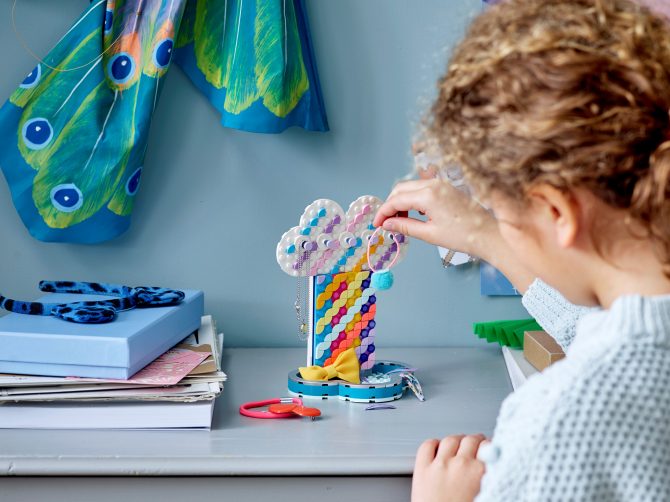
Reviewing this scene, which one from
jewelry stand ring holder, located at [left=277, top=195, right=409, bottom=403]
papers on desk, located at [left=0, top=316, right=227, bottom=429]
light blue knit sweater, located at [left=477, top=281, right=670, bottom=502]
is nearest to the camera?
light blue knit sweater, located at [left=477, top=281, right=670, bottom=502]

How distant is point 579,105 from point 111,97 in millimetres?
817

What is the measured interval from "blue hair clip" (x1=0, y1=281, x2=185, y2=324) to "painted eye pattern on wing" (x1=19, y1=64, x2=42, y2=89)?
0.28m

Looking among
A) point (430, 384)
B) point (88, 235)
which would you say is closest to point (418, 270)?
point (430, 384)

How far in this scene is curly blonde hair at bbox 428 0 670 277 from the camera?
0.58 metres

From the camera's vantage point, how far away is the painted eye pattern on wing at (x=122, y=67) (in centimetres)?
122

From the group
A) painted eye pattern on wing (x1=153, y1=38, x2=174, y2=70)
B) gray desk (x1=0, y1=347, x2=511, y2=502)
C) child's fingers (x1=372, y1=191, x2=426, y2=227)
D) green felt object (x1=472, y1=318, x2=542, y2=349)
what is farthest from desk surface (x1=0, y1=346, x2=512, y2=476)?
painted eye pattern on wing (x1=153, y1=38, x2=174, y2=70)

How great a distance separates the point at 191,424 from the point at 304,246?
0.27 meters

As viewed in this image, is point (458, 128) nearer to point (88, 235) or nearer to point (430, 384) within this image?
point (430, 384)

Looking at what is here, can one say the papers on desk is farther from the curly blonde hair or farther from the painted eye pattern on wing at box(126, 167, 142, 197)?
the curly blonde hair

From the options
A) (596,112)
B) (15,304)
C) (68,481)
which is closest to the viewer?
(596,112)

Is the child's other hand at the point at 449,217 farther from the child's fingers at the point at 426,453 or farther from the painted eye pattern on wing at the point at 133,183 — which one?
the painted eye pattern on wing at the point at 133,183

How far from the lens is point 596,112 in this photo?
58 centimetres

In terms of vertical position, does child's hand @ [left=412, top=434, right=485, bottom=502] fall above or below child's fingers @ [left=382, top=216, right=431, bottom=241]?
below

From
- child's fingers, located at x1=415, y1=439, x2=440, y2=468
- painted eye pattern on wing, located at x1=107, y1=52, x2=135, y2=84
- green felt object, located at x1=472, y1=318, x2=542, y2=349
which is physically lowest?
child's fingers, located at x1=415, y1=439, x2=440, y2=468
